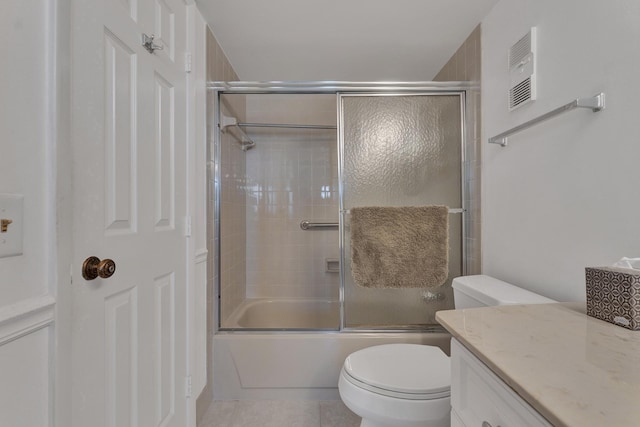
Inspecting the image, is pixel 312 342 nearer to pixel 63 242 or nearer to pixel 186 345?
pixel 186 345

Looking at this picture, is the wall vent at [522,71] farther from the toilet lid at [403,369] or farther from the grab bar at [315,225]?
the grab bar at [315,225]

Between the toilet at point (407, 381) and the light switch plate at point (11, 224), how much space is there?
3.64 ft

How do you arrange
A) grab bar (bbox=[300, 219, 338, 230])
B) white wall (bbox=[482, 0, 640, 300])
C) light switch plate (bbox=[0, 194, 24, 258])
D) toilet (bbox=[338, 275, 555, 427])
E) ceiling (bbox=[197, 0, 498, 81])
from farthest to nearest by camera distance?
1. grab bar (bbox=[300, 219, 338, 230])
2. ceiling (bbox=[197, 0, 498, 81])
3. toilet (bbox=[338, 275, 555, 427])
4. white wall (bbox=[482, 0, 640, 300])
5. light switch plate (bbox=[0, 194, 24, 258])

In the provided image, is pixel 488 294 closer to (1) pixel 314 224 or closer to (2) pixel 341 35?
(2) pixel 341 35

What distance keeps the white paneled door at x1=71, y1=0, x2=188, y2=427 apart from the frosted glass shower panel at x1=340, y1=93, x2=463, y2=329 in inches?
37.0

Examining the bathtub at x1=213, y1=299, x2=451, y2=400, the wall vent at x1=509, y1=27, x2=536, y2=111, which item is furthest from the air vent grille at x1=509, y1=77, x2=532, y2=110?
the bathtub at x1=213, y1=299, x2=451, y2=400

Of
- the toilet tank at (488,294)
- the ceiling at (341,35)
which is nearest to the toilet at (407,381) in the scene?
the toilet tank at (488,294)

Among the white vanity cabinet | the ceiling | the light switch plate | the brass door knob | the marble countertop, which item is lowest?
the white vanity cabinet

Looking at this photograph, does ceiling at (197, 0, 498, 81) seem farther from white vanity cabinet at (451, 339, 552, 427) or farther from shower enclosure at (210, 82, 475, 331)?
white vanity cabinet at (451, 339, 552, 427)

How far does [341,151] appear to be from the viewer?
185 centimetres

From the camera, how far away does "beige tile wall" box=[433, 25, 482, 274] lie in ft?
5.68

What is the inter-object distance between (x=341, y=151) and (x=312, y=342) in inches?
45.6

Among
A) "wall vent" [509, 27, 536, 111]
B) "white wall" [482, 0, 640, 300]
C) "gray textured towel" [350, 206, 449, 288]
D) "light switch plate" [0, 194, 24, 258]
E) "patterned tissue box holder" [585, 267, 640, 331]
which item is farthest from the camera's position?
"gray textured towel" [350, 206, 449, 288]

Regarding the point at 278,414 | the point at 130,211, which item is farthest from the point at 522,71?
the point at 278,414
